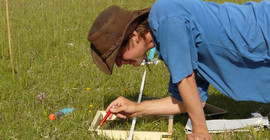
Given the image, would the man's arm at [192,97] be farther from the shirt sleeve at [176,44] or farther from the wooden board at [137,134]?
the wooden board at [137,134]

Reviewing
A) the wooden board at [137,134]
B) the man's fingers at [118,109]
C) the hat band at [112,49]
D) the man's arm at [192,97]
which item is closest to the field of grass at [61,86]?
the wooden board at [137,134]

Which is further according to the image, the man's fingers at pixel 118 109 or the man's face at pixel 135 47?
the man's fingers at pixel 118 109

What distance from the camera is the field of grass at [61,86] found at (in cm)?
249

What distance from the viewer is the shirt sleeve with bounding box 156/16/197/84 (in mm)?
1764

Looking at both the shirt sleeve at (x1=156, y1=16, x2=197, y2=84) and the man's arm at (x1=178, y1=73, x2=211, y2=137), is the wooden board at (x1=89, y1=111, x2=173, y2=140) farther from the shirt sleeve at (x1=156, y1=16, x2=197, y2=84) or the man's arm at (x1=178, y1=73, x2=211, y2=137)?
the shirt sleeve at (x1=156, y1=16, x2=197, y2=84)

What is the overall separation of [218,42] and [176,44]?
1.08 ft

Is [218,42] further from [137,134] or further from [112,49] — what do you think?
[137,134]

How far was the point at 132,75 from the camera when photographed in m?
3.43

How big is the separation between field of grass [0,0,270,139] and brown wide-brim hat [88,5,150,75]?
720 millimetres

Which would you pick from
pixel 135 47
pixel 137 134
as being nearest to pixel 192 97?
pixel 135 47

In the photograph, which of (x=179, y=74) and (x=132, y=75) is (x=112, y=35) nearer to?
(x=179, y=74)

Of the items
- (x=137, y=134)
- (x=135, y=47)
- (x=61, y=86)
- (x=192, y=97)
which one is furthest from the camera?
(x=61, y=86)

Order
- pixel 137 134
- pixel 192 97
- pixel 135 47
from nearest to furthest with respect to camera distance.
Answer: pixel 192 97 → pixel 135 47 → pixel 137 134

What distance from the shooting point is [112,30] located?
6.30 feet
